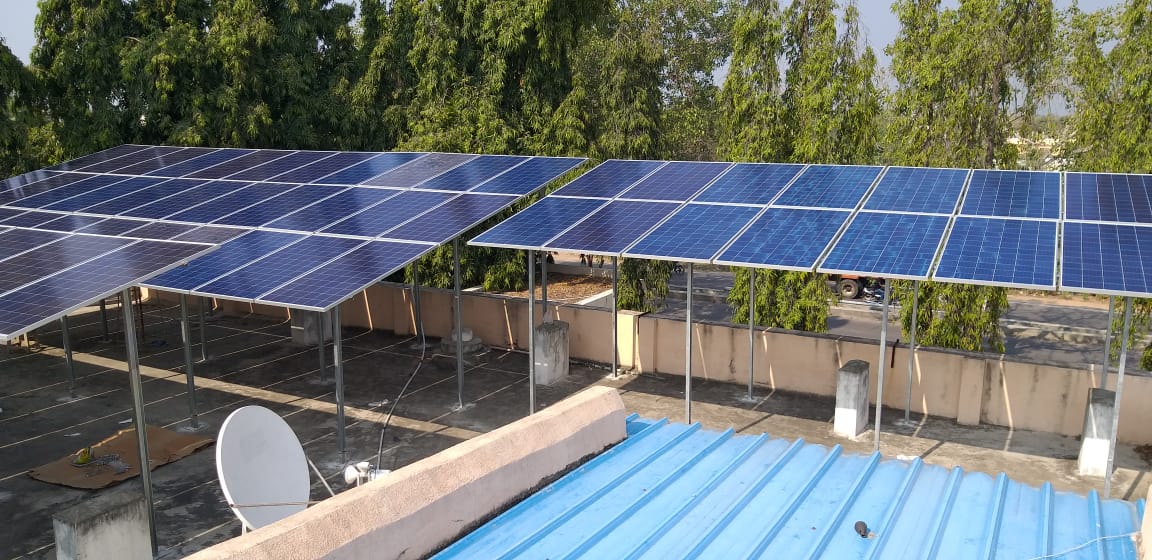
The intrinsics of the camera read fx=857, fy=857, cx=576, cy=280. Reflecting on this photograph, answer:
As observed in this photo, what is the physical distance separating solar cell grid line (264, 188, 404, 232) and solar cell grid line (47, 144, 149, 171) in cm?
921

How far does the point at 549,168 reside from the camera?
17.6 meters

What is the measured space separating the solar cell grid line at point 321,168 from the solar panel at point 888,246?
38.7ft

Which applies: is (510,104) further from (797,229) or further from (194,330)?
(797,229)

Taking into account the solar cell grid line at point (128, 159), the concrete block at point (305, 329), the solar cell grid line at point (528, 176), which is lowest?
the concrete block at point (305, 329)

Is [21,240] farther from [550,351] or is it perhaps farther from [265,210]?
[550,351]

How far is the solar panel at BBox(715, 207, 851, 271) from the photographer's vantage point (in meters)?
12.4

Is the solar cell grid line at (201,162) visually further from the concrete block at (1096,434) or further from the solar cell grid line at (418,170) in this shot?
the concrete block at (1096,434)

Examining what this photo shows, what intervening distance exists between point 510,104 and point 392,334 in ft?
28.5

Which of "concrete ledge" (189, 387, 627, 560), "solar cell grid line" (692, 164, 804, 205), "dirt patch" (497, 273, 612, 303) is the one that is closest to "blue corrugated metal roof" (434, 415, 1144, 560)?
"concrete ledge" (189, 387, 627, 560)

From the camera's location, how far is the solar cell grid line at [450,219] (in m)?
14.4

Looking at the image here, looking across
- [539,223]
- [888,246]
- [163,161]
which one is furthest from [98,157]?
[888,246]

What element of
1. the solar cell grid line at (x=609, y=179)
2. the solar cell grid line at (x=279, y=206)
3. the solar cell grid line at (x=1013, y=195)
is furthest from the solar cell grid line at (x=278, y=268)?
the solar cell grid line at (x=1013, y=195)

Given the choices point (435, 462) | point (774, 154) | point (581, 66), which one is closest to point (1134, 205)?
point (774, 154)

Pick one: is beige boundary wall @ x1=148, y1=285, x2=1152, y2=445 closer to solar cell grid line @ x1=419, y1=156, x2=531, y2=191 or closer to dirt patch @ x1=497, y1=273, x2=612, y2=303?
solar cell grid line @ x1=419, y1=156, x2=531, y2=191
